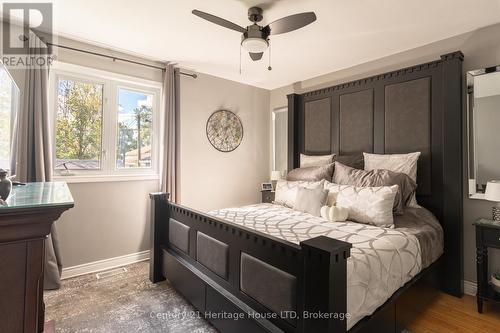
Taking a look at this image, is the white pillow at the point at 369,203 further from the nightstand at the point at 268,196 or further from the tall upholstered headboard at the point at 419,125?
the nightstand at the point at 268,196

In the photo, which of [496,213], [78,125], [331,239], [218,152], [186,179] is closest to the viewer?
[331,239]

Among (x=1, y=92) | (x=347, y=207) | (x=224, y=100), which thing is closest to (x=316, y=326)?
(x=347, y=207)

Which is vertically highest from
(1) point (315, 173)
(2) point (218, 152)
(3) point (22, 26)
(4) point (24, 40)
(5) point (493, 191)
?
(3) point (22, 26)

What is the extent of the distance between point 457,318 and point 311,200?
1.52m

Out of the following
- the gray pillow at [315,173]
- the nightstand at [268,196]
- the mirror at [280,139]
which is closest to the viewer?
the gray pillow at [315,173]

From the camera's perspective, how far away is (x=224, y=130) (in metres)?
4.16

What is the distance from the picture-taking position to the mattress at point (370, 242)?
1431 mm

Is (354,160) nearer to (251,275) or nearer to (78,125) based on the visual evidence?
(251,275)

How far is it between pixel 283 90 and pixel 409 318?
12.0 feet

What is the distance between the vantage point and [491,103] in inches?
95.5

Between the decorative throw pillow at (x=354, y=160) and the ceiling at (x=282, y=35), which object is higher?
the ceiling at (x=282, y=35)

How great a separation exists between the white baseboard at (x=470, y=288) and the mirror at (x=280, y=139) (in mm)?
2673

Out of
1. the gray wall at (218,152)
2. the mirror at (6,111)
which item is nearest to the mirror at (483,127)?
the gray wall at (218,152)

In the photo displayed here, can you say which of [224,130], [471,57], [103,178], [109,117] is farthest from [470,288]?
[109,117]
